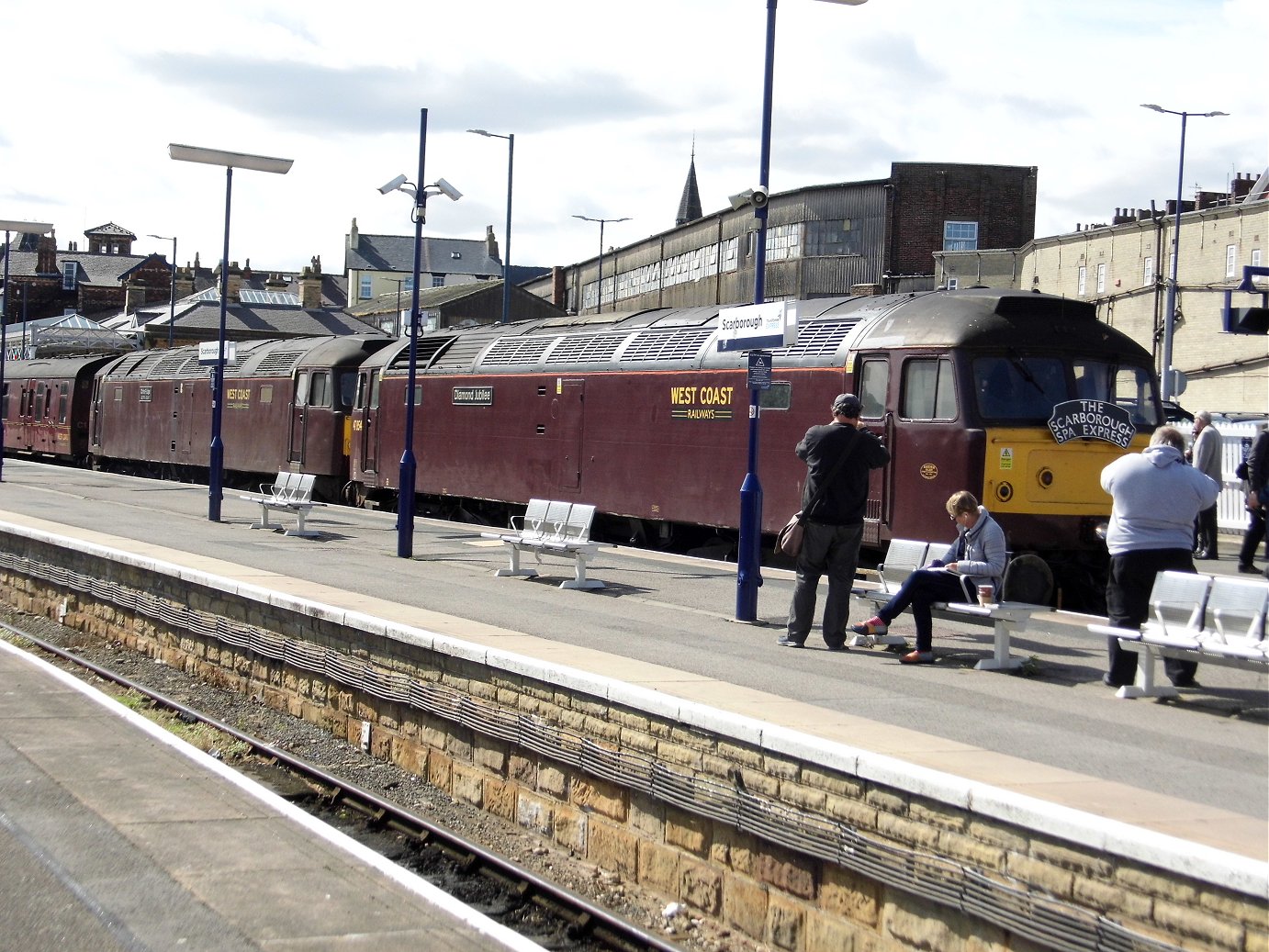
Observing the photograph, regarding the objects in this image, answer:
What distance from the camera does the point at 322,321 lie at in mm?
82438

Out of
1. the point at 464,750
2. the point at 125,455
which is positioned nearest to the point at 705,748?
the point at 464,750

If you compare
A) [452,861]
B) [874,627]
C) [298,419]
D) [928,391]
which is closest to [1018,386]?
[928,391]

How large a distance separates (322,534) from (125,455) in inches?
846

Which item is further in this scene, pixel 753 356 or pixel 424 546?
pixel 424 546

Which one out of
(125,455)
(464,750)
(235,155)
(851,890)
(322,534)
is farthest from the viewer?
(125,455)

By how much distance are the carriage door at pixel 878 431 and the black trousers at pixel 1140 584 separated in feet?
17.7

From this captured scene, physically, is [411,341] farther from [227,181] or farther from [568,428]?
[227,181]

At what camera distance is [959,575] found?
10945 mm

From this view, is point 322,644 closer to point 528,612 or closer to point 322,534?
point 528,612

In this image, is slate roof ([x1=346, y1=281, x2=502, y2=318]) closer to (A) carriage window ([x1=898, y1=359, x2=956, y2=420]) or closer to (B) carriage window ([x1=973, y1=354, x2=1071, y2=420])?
(A) carriage window ([x1=898, y1=359, x2=956, y2=420])

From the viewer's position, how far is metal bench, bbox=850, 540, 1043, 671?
1050 cm

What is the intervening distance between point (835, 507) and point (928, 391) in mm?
4112

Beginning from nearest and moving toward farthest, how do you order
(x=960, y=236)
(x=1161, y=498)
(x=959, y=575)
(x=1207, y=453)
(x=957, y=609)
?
(x=1161, y=498), (x=957, y=609), (x=959, y=575), (x=1207, y=453), (x=960, y=236)

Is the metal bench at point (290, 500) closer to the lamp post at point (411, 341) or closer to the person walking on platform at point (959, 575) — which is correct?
Result: the lamp post at point (411, 341)
